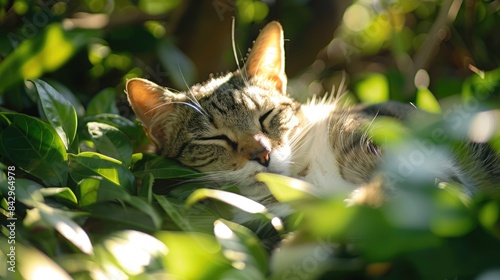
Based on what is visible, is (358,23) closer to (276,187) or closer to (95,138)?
(95,138)

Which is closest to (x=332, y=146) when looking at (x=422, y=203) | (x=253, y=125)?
(x=253, y=125)

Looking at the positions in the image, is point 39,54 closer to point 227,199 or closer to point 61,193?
point 61,193

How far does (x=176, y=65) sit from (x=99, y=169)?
798 millimetres

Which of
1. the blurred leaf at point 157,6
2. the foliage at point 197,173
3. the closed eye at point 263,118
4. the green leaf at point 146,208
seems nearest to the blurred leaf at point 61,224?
the foliage at point 197,173

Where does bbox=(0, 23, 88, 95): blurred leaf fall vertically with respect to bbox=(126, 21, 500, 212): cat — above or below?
above

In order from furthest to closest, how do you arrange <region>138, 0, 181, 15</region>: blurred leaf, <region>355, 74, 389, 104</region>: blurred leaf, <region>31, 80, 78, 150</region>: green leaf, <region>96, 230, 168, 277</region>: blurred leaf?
1. <region>138, 0, 181, 15</region>: blurred leaf
2. <region>355, 74, 389, 104</region>: blurred leaf
3. <region>31, 80, 78, 150</region>: green leaf
4. <region>96, 230, 168, 277</region>: blurred leaf

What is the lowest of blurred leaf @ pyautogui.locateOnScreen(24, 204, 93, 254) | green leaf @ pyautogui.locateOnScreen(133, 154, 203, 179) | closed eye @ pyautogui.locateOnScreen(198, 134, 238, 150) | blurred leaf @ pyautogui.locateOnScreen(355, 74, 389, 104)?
blurred leaf @ pyautogui.locateOnScreen(355, 74, 389, 104)

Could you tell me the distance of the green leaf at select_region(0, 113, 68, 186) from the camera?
1140 mm

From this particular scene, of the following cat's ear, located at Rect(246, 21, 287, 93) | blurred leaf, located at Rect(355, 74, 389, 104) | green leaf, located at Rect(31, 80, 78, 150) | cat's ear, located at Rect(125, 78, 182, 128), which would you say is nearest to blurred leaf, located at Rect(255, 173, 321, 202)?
green leaf, located at Rect(31, 80, 78, 150)

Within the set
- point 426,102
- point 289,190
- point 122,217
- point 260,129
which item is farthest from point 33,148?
point 426,102

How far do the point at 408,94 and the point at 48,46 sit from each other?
125cm

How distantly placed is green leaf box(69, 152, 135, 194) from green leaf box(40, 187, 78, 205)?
3.7 inches

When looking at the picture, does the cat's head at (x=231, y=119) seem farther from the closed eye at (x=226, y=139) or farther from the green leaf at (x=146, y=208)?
the green leaf at (x=146, y=208)

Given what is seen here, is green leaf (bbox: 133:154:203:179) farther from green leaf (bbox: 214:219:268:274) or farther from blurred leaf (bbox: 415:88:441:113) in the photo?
blurred leaf (bbox: 415:88:441:113)
